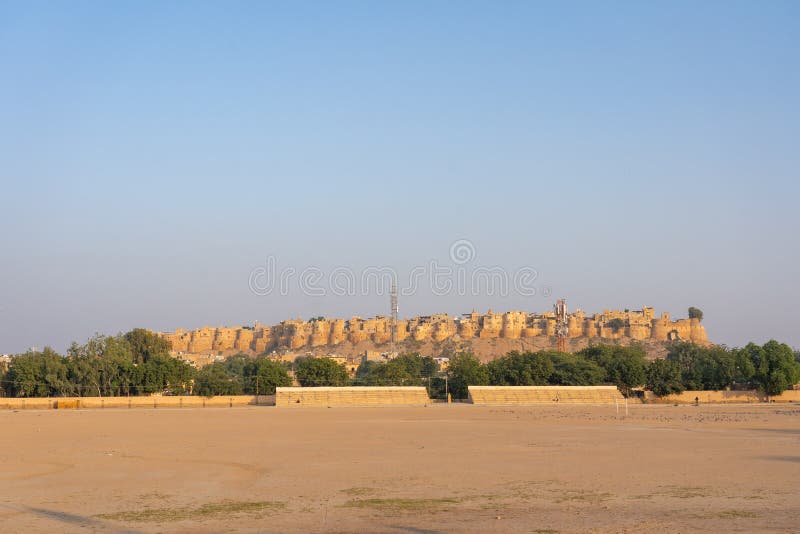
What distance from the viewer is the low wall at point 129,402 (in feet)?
186

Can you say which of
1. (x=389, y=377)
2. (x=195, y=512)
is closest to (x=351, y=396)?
(x=389, y=377)

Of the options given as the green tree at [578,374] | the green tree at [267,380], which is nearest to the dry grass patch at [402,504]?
the green tree at [267,380]

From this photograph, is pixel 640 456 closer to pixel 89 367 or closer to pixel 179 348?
pixel 89 367

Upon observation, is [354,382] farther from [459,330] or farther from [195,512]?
[459,330]

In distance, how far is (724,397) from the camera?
207 ft

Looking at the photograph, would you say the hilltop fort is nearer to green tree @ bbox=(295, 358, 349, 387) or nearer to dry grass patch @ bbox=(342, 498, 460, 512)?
green tree @ bbox=(295, 358, 349, 387)

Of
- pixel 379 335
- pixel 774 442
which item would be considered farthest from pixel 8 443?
pixel 379 335

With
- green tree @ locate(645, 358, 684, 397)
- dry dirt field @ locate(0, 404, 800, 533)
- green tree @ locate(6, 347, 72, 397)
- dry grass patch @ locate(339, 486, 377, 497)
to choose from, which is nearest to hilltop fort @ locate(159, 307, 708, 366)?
green tree @ locate(645, 358, 684, 397)

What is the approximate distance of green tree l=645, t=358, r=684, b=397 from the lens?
6288 cm

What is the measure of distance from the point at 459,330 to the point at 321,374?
93876 millimetres

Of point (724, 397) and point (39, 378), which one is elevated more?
point (39, 378)

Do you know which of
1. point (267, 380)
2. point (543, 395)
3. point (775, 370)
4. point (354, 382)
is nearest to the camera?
point (543, 395)

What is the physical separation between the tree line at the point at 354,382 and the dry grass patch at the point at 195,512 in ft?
153

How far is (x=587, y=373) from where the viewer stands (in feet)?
213
